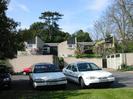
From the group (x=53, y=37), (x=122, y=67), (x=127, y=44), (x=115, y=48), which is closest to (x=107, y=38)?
(x=115, y=48)

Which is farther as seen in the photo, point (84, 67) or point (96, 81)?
point (84, 67)

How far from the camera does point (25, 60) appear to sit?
167 ft

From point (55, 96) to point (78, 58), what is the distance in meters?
41.6

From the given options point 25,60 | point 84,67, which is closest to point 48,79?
point 84,67

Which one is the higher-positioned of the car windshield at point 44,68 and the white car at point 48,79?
the car windshield at point 44,68

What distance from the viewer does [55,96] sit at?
16734mm

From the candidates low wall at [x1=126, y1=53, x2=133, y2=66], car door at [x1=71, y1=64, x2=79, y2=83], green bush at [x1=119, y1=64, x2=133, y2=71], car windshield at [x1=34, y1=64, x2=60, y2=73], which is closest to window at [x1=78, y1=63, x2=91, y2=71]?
car door at [x1=71, y1=64, x2=79, y2=83]

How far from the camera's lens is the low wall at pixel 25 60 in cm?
5056

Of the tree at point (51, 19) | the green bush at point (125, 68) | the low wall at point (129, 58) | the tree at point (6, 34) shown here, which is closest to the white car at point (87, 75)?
the tree at point (6, 34)

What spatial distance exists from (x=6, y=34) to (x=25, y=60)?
27094 mm

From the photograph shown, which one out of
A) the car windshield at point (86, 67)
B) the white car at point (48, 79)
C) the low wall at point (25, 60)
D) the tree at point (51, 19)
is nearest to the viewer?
the white car at point (48, 79)

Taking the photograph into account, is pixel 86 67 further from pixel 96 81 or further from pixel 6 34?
pixel 6 34

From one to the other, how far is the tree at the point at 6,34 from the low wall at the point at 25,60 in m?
24.5

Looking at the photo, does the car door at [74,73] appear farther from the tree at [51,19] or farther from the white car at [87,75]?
the tree at [51,19]
